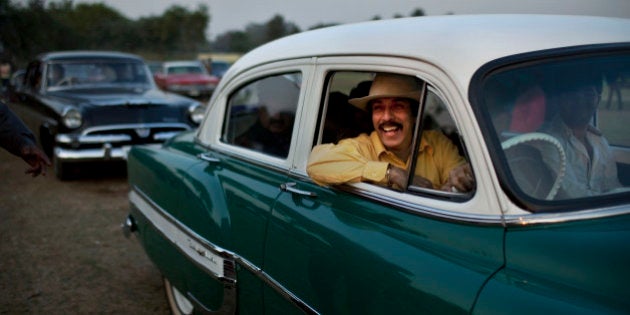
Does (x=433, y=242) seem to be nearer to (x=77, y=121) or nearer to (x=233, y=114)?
(x=233, y=114)

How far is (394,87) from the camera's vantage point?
2125mm

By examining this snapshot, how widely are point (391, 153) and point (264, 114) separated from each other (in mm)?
919

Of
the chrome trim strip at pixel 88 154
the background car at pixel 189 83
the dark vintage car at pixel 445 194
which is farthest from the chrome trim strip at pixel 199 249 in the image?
the background car at pixel 189 83

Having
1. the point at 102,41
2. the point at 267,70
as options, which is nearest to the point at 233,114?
the point at 267,70

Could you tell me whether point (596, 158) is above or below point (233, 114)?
above

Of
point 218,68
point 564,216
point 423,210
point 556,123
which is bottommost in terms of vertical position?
point 218,68

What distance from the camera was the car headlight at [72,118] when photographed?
6.92 m

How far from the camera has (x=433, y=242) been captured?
1666 mm

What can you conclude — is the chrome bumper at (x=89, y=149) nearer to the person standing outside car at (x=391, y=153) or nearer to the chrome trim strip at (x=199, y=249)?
the chrome trim strip at (x=199, y=249)

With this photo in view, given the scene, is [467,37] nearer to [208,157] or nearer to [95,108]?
[208,157]

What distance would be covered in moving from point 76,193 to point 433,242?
5942 millimetres

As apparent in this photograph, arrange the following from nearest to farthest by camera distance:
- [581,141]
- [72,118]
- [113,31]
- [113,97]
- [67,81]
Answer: [581,141], [72,118], [113,97], [67,81], [113,31]

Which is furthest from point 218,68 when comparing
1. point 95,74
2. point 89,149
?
point 89,149

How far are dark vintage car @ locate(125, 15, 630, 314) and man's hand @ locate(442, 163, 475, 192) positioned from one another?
76mm
